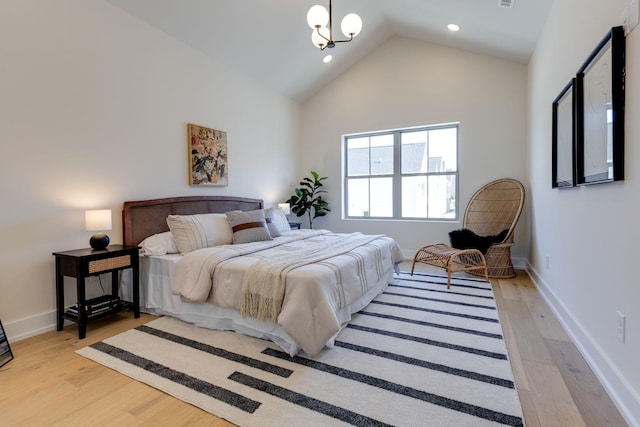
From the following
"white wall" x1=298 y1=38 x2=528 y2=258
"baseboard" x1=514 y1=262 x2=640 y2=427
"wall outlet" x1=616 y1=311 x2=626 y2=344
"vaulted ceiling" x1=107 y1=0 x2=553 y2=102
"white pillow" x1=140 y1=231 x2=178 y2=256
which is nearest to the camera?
"baseboard" x1=514 y1=262 x2=640 y2=427

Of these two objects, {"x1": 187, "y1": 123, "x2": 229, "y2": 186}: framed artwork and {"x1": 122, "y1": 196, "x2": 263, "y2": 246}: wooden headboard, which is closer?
{"x1": 122, "y1": 196, "x2": 263, "y2": 246}: wooden headboard

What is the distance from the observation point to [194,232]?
316 centimetres

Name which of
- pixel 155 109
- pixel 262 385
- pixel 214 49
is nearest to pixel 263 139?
pixel 214 49

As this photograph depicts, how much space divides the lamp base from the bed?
1.22ft

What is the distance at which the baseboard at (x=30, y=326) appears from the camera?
2.42m

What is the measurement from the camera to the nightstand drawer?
253 centimetres

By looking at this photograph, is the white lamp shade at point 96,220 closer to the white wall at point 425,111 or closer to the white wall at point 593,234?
the white wall at point 593,234

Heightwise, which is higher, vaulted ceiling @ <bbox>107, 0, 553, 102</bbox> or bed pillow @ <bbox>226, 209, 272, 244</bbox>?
vaulted ceiling @ <bbox>107, 0, 553, 102</bbox>

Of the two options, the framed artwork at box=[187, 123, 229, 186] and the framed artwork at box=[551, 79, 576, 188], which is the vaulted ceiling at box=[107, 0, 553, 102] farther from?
the framed artwork at box=[551, 79, 576, 188]

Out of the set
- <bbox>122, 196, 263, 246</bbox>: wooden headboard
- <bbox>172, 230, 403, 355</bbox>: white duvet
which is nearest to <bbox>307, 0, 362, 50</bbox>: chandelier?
<bbox>172, 230, 403, 355</bbox>: white duvet

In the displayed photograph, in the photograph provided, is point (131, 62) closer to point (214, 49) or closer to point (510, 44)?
point (214, 49)

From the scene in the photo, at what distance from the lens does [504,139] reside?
4684mm

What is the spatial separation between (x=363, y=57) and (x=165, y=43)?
10.8 feet

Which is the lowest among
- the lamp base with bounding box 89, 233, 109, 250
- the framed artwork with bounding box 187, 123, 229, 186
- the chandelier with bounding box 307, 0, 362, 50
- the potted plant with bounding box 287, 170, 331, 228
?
the lamp base with bounding box 89, 233, 109, 250
